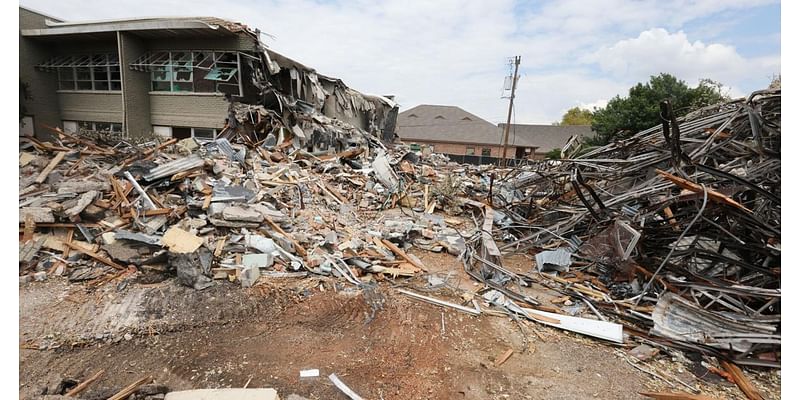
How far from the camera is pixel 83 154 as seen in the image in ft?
27.9

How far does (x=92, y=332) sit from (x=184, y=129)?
479 inches

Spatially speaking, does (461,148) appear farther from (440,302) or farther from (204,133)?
(440,302)

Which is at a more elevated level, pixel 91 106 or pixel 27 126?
pixel 91 106

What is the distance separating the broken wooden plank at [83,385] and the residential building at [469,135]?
85.6 feet

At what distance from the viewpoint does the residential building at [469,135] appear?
31922 mm

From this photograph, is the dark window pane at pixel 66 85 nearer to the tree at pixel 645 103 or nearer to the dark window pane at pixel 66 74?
the dark window pane at pixel 66 74

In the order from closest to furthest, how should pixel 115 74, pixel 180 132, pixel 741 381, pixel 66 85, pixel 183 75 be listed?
pixel 741 381 → pixel 183 75 → pixel 180 132 → pixel 115 74 → pixel 66 85

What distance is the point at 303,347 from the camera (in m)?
3.74

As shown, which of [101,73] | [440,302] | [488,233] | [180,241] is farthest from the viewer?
[101,73]

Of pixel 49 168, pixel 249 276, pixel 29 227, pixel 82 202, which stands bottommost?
pixel 249 276

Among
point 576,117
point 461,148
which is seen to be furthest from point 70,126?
point 576,117

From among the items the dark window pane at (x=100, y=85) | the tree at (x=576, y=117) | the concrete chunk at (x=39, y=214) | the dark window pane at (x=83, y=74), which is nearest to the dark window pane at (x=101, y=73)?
the dark window pane at (x=100, y=85)

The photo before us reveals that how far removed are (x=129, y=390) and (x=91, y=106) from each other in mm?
17149

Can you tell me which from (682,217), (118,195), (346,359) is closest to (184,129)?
(118,195)
